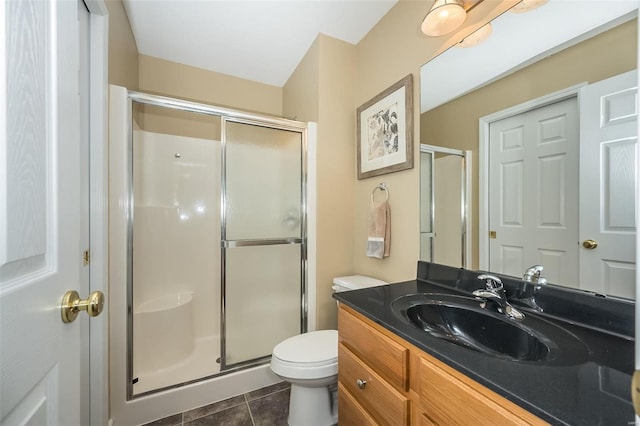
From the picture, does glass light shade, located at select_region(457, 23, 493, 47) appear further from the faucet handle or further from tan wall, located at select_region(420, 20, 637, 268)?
the faucet handle

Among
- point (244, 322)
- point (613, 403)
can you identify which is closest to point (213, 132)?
point (244, 322)

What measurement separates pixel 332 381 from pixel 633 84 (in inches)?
63.8

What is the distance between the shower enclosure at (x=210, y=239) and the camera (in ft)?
6.06

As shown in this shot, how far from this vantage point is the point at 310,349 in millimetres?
1432

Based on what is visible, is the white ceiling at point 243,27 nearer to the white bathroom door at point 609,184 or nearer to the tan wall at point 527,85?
the tan wall at point 527,85

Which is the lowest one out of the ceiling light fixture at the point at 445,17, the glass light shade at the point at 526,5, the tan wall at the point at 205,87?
the glass light shade at the point at 526,5

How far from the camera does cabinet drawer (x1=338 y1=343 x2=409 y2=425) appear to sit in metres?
0.79

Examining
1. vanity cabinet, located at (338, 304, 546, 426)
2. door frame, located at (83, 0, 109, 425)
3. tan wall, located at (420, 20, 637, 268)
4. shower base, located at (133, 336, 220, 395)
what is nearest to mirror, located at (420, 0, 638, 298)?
tan wall, located at (420, 20, 637, 268)

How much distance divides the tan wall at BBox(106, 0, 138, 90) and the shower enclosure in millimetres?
164

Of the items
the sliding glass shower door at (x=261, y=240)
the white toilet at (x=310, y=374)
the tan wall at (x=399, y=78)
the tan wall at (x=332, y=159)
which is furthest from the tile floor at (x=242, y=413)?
the tan wall at (x=399, y=78)

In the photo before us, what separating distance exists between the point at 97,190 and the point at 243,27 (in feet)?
4.86

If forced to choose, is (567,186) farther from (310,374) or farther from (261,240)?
Result: (261,240)

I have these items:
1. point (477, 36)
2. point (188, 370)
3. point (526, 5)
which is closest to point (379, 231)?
point (477, 36)

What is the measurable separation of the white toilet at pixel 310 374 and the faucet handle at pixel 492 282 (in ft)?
2.70
